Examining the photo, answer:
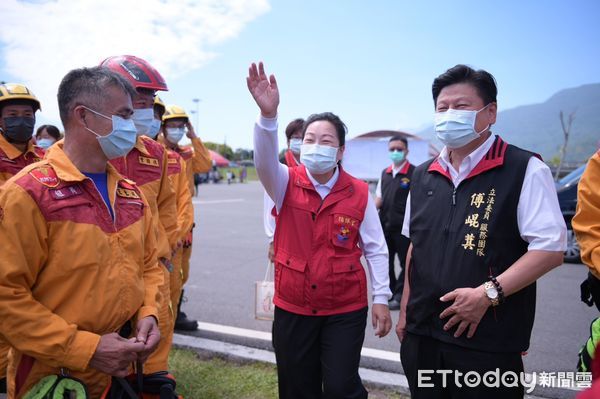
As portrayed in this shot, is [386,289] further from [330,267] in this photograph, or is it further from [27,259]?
[27,259]

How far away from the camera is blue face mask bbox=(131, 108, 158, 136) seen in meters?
2.91

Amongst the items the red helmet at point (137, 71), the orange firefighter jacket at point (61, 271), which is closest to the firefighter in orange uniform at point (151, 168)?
the red helmet at point (137, 71)

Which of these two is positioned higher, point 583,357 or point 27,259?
point 27,259

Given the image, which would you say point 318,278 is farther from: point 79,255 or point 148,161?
point 148,161

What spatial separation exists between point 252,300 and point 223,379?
2253mm

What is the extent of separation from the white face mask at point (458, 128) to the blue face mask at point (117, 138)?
157 centimetres

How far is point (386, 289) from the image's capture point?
2.76 meters

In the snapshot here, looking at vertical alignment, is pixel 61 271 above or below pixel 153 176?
below

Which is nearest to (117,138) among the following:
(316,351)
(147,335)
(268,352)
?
(147,335)

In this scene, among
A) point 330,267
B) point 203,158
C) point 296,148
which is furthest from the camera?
point 203,158

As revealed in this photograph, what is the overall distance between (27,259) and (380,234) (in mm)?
1974

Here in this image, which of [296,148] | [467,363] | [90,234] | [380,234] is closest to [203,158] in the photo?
[296,148]

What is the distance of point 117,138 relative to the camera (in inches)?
80.3

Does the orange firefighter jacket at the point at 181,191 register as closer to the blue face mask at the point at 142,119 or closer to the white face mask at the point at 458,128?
the blue face mask at the point at 142,119
